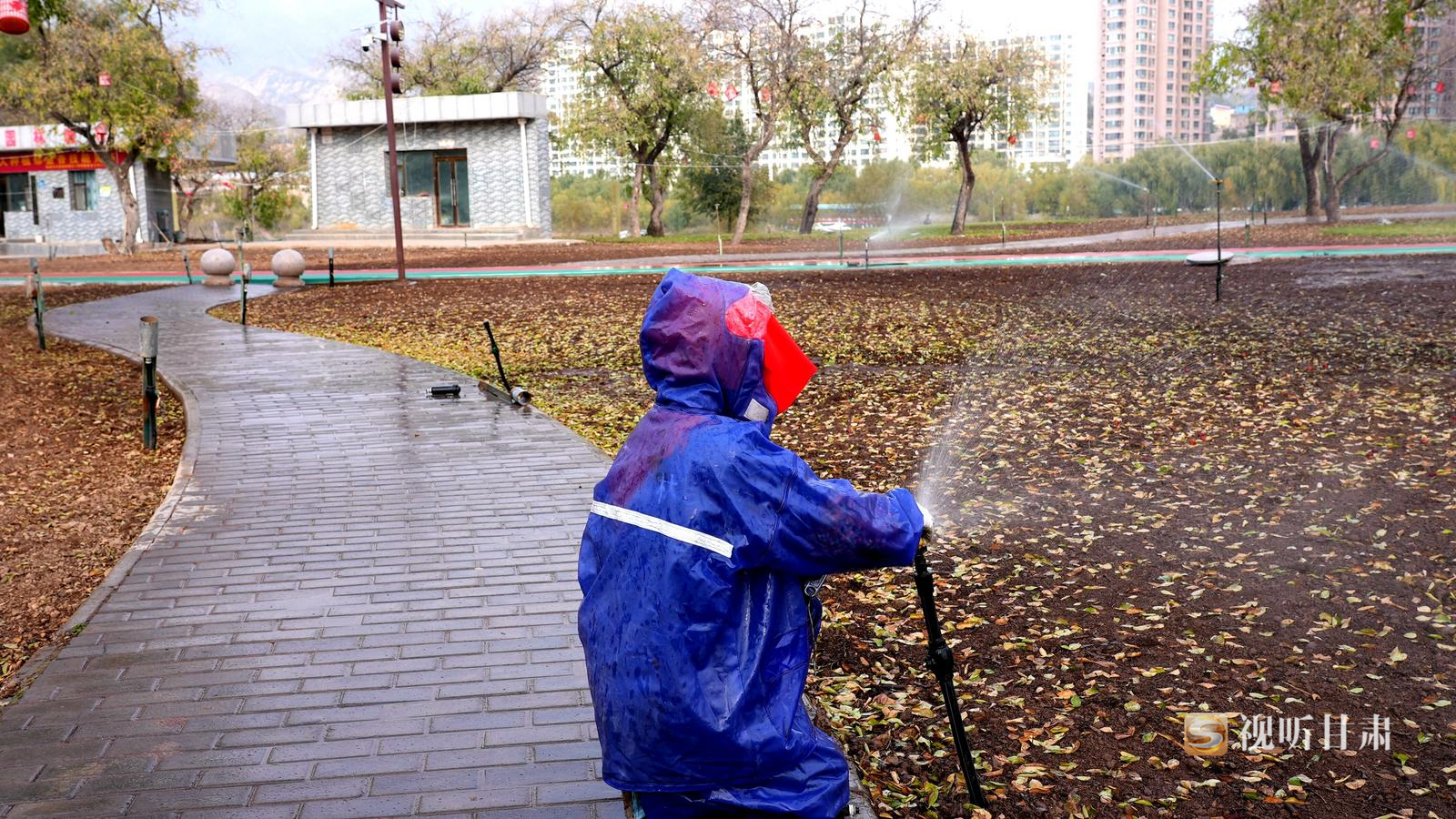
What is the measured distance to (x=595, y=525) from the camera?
2.58 metres

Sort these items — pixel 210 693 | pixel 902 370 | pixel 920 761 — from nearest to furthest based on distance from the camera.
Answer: pixel 920 761 → pixel 210 693 → pixel 902 370

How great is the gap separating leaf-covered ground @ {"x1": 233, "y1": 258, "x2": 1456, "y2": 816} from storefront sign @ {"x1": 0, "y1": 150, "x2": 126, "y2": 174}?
124 feet

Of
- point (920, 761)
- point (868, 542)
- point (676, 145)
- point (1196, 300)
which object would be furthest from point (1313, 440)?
point (676, 145)

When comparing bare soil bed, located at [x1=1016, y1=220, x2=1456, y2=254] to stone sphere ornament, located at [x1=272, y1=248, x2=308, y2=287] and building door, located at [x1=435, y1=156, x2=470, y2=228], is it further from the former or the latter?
building door, located at [x1=435, y1=156, x2=470, y2=228]

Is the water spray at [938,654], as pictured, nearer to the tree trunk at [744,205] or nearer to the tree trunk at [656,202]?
the tree trunk at [744,205]

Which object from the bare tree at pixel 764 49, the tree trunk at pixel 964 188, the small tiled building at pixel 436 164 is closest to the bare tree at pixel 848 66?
the bare tree at pixel 764 49

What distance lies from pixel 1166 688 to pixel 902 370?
7855 mm

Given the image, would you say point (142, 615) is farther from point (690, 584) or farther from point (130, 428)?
point (130, 428)

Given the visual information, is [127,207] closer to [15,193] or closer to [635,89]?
[15,193]

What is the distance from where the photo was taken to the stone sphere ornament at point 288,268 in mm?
23422

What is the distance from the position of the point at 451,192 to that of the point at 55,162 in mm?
15983

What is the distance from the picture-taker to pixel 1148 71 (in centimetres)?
5991

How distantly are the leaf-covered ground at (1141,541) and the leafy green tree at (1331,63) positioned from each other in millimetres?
21157

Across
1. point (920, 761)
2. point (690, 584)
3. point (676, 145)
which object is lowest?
point (920, 761)
